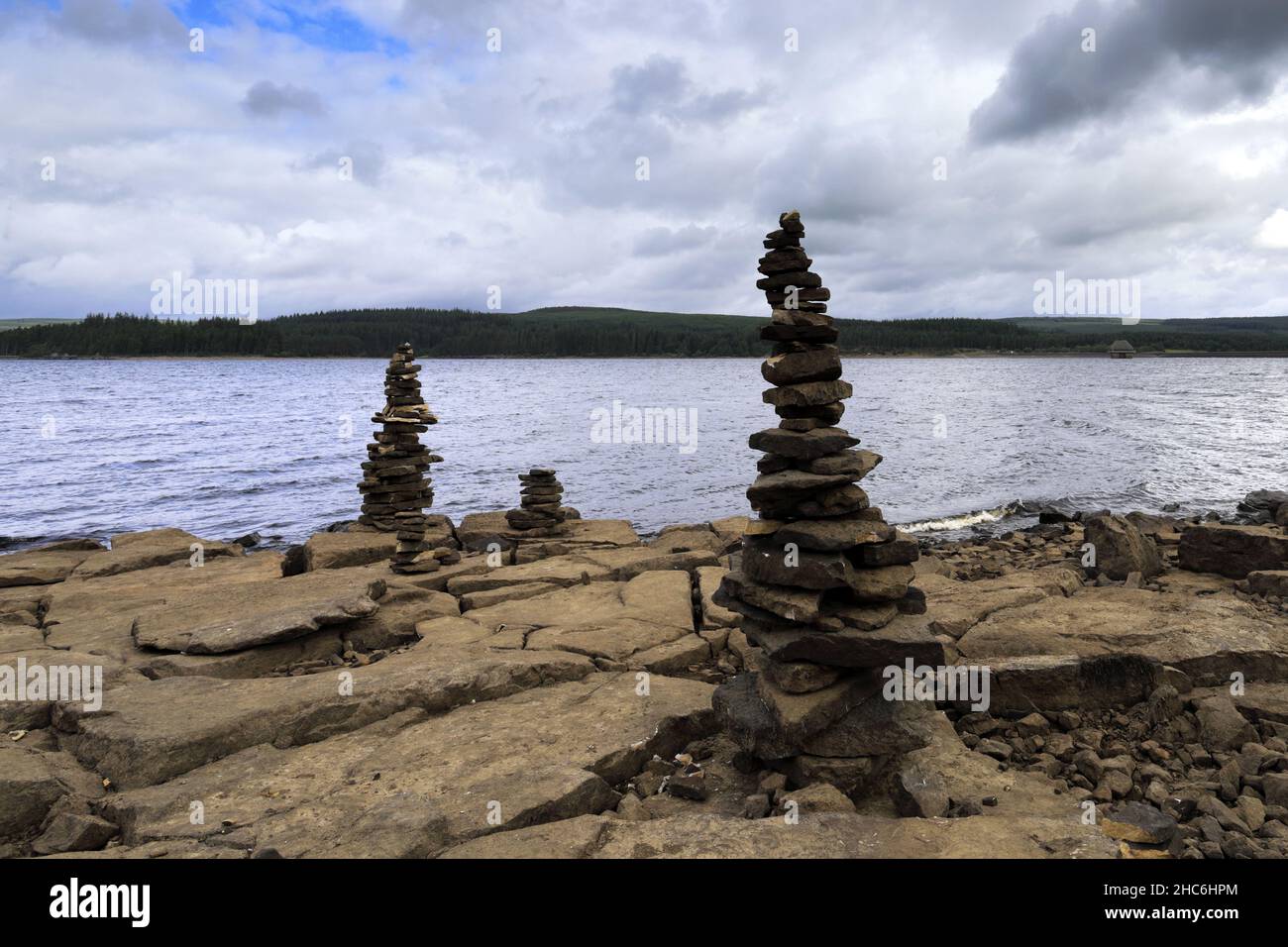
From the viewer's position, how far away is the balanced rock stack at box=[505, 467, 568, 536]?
18.3 meters

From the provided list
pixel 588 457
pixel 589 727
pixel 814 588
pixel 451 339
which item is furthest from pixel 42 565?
pixel 451 339

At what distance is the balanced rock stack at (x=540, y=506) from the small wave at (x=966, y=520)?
11863 millimetres

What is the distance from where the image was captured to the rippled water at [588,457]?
94.9 feet

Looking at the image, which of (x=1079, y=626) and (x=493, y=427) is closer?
(x=1079, y=626)

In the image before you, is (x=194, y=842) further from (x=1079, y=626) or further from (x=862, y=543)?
(x=1079, y=626)

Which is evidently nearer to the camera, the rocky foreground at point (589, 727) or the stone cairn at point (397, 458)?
the rocky foreground at point (589, 727)

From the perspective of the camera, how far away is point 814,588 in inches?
285

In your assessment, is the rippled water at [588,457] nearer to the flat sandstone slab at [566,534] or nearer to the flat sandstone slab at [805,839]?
the flat sandstone slab at [566,534]

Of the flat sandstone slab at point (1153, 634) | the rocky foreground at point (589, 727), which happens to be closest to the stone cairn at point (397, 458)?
the rocky foreground at point (589, 727)

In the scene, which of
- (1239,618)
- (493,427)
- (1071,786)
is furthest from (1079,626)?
(493,427)

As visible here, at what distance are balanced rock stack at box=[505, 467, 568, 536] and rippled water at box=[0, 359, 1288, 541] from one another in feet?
22.2

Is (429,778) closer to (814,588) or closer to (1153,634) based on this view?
(814,588)
